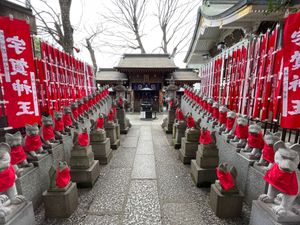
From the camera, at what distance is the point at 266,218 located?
6.00 feet

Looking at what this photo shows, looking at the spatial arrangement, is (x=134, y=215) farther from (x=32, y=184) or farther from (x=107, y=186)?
(x=32, y=184)

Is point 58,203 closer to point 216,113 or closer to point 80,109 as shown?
point 80,109

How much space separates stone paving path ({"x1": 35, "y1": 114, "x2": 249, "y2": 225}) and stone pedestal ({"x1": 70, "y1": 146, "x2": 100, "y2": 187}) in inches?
6.5

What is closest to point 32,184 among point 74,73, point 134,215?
point 134,215

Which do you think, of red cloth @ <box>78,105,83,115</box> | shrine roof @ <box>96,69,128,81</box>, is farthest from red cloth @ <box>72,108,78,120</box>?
shrine roof @ <box>96,69,128,81</box>

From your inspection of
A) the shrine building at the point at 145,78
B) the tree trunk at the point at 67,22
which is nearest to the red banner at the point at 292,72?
the tree trunk at the point at 67,22

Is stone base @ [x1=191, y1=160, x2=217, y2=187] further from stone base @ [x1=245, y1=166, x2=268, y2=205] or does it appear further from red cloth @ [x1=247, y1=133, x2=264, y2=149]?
red cloth @ [x1=247, y1=133, x2=264, y2=149]

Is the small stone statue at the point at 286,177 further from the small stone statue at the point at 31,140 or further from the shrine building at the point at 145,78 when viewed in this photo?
the shrine building at the point at 145,78

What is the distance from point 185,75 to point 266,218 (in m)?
14.5

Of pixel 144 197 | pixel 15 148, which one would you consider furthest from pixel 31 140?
pixel 144 197

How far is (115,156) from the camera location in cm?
488

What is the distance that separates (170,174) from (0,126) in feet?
11.6

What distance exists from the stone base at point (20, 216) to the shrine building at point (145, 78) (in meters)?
11.7

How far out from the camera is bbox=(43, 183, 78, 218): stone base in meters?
2.41
